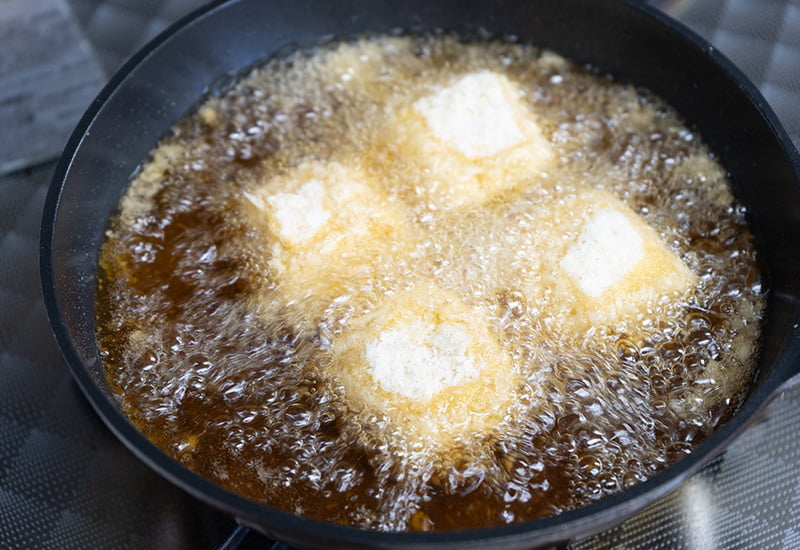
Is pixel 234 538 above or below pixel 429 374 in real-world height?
below

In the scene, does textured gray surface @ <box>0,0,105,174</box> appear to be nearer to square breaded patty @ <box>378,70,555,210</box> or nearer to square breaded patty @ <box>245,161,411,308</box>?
square breaded patty @ <box>245,161,411,308</box>

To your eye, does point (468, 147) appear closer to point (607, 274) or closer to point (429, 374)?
point (607, 274)

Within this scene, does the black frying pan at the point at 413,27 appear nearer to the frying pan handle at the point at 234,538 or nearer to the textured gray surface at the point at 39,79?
the frying pan handle at the point at 234,538

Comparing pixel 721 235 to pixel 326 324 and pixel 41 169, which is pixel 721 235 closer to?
pixel 326 324

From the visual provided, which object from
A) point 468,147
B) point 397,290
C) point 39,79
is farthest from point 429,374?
point 39,79

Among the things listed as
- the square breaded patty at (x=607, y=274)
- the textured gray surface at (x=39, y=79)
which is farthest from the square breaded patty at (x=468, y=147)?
the textured gray surface at (x=39, y=79)

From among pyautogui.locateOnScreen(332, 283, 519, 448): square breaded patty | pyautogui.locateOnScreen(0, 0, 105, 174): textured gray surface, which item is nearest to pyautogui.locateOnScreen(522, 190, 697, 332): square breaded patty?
pyautogui.locateOnScreen(332, 283, 519, 448): square breaded patty
